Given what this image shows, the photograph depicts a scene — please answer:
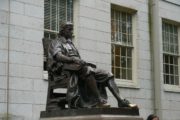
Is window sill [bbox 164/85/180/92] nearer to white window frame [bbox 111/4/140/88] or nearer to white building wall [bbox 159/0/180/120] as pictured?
white building wall [bbox 159/0/180/120]

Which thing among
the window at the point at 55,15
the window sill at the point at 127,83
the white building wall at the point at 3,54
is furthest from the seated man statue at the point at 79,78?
the window sill at the point at 127,83

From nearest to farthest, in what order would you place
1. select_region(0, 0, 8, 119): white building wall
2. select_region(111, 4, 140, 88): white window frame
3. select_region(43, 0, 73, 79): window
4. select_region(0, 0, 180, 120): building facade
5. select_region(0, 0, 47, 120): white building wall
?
select_region(0, 0, 8, 119): white building wall
select_region(0, 0, 47, 120): white building wall
select_region(0, 0, 180, 120): building facade
select_region(43, 0, 73, 79): window
select_region(111, 4, 140, 88): white window frame

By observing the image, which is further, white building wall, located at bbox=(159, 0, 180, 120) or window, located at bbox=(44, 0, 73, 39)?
white building wall, located at bbox=(159, 0, 180, 120)

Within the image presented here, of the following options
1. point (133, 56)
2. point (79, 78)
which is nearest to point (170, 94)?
point (133, 56)

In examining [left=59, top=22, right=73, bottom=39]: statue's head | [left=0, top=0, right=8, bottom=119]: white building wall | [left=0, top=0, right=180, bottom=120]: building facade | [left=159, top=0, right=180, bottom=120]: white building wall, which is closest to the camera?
[left=59, top=22, right=73, bottom=39]: statue's head

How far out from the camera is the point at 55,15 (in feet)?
47.2

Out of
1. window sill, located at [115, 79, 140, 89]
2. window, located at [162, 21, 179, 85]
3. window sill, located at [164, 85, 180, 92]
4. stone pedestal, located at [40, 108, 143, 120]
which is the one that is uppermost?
window, located at [162, 21, 179, 85]

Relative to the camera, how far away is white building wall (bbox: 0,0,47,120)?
12625mm

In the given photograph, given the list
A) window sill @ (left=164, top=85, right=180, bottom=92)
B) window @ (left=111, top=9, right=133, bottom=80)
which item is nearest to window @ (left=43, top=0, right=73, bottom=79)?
window @ (left=111, top=9, right=133, bottom=80)

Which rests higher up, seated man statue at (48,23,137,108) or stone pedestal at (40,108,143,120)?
seated man statue at (48,23,137,108)

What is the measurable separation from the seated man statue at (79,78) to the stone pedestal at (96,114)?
0.19 m

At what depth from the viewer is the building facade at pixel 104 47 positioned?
12805 millimetres

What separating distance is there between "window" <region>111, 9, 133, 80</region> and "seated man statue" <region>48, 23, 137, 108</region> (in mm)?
6103

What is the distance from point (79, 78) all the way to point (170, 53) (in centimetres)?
896
